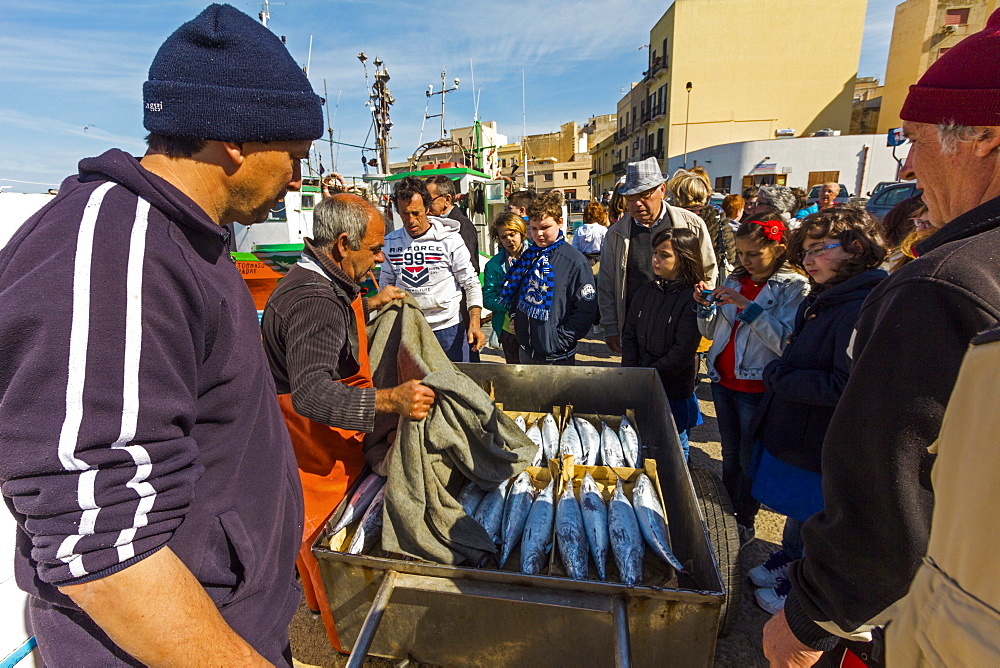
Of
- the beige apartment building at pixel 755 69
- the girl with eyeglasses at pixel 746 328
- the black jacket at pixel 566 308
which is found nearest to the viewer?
the girl with eyeglasses at pixel 746 328

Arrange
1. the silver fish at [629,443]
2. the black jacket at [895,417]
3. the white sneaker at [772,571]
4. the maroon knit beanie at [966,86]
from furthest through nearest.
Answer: the silver fish at [629,443]
the white sneaker at [772,571]
the maroon knit beanie at [966,86]
the black jacket at [895,417]

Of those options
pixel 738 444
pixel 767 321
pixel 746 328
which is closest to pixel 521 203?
pixel 746 328

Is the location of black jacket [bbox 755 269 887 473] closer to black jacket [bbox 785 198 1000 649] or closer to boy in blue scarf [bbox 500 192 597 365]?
black jacket [bbox 785 198 1000 649]

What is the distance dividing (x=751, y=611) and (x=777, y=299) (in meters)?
1.90

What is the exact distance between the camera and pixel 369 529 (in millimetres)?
2207

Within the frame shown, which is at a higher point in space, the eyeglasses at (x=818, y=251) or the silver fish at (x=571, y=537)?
the eyeglasses at (x=818, y=251)

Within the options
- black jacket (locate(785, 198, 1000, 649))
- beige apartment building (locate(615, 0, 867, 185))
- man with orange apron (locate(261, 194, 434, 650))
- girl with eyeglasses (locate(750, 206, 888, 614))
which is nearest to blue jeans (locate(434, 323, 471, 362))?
man with orange apron (locate(261, 194, 434, 650))

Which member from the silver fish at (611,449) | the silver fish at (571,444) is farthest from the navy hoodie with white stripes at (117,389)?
the silver fish at (611,449)

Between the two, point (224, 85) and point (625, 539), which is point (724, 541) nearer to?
point (625, 539)

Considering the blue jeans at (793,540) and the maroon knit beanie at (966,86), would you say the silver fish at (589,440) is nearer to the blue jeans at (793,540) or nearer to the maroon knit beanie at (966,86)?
the blue jeans at (793,540)

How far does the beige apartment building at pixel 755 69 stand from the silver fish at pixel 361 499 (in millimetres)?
40462

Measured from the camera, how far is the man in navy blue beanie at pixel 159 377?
745mm

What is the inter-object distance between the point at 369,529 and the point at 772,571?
2.40 m

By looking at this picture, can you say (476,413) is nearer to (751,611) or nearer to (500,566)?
(500,566)
